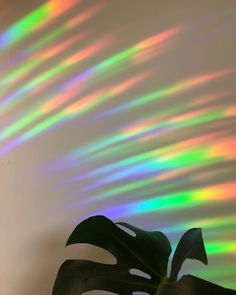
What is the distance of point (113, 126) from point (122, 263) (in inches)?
13.0

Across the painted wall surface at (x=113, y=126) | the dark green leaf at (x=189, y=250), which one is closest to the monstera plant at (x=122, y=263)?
the dark green leaf at (x=189, y=250)

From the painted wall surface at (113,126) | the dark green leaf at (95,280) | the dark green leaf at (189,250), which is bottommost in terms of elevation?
the dark green leaf at (95,280)

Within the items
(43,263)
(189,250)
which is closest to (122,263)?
(189,250)

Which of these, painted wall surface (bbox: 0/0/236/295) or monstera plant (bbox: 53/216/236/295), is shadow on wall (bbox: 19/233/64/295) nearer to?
painted wall surface (bbox: 0/0/236/295)

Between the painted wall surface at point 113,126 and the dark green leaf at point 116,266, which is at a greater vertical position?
the painted wall surface at point 113,126

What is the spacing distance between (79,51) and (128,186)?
1.06 ft

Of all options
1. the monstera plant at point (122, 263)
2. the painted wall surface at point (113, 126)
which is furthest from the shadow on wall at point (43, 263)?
the monstera plant at point (122, 263)

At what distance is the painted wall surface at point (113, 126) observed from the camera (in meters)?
Result: 0.96

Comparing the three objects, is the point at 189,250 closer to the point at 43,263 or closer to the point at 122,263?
the point at 122,263

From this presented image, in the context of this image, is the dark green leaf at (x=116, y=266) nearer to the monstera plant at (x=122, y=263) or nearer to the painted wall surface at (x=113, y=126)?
the monstera plant at (x=122, y=263)

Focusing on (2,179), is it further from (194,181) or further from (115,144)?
(194,181)

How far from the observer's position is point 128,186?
3.29 ft

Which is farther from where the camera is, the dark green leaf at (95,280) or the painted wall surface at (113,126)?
the painted wall surface at (113,126)

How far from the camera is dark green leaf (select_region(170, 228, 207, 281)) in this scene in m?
0.75
